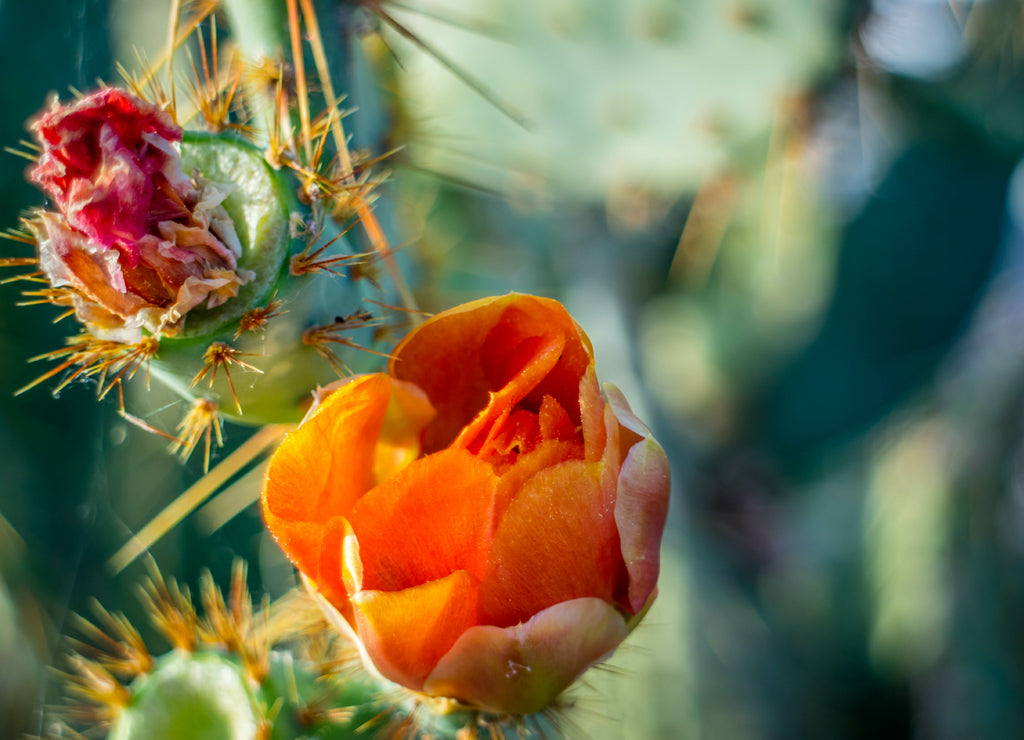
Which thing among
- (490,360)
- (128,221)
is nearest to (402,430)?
(490,360)

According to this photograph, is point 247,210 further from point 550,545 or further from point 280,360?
point 550,545

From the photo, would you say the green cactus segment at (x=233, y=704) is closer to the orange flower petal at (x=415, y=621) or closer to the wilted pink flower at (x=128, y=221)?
the orange flower petal at (x=415, y=621)

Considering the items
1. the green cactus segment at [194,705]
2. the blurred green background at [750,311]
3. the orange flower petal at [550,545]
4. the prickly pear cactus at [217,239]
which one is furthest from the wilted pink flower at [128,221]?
the blurred green background at [750,311]

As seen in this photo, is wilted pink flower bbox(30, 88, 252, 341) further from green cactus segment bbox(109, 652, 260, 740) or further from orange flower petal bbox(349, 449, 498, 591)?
green cactus segment bbox(109, 652, 260, 740)

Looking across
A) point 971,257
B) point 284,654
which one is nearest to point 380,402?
point 284,654

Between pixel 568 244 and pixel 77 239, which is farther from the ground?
pixel 77 239

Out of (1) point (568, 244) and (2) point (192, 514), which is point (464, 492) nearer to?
(2) point (192, 514)
